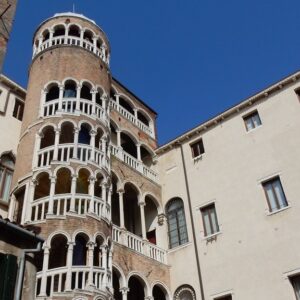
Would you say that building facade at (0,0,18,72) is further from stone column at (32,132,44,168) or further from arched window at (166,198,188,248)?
arched window at (166,198,188,248)

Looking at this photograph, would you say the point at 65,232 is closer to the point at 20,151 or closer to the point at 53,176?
the point at 53,176

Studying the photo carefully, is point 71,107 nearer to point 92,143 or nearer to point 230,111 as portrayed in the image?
point 92,143

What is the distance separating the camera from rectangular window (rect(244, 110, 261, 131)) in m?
20.8

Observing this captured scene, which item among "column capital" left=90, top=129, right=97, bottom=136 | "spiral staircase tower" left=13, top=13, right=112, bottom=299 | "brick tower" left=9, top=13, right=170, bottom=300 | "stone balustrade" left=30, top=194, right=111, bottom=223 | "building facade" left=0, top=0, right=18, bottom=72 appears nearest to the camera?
"building facade" left=0, top=0, right=18, bottom=72

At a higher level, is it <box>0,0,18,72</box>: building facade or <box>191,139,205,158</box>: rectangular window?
<box>191,139,205,158</box>: rectangular window

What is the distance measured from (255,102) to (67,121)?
9.19 meters

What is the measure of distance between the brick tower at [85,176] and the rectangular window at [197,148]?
A: 8.15 ft

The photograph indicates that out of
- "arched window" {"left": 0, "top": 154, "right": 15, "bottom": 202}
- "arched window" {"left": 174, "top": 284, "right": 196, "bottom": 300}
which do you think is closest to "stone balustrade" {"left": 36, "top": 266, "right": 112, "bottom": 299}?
"arched window" {"left": 0, "top": 154, "right": 15, "bottom": 202}

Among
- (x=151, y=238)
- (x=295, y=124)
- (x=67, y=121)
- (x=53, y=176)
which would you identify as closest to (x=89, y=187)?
(x=53, y=176)

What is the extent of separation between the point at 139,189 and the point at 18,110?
7.01 m

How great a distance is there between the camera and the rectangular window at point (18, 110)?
2066 centimetres

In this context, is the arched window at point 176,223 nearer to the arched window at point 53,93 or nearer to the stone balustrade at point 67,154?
the stone balustrade at point 67,154

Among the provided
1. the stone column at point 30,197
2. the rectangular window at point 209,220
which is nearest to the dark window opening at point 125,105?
the rectangular window at point 209,220

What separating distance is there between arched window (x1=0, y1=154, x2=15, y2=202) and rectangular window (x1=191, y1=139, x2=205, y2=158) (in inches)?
362
